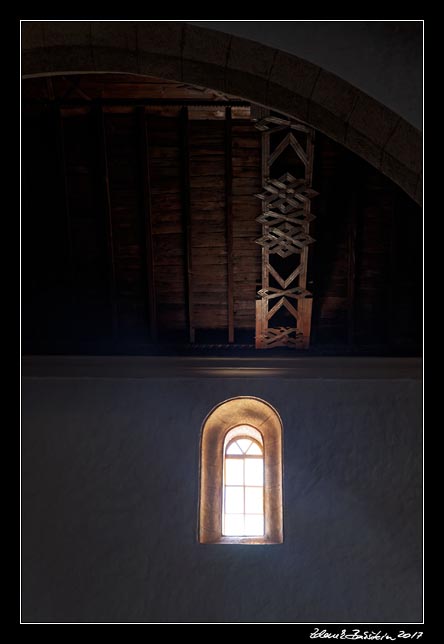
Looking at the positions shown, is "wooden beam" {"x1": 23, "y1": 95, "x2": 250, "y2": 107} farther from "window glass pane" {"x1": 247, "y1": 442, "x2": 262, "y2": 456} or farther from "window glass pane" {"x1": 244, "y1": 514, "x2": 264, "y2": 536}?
"window glass pane" {"x1": 244, "y1": 514, "x2": 264, "y2": 536}

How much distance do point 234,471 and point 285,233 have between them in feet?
9.16

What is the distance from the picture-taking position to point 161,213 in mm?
8008

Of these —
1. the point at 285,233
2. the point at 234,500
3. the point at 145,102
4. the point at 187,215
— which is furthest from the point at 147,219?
the point at 234,500

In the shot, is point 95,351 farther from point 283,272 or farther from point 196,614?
point 196,614

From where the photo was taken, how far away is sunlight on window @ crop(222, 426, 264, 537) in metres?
7.96

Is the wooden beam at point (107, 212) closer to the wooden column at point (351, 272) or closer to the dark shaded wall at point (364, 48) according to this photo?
the wooden column at point (351, 272)

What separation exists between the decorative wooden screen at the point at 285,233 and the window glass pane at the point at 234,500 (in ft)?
5.61

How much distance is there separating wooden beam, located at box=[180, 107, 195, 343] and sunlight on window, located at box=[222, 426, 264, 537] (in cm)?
135

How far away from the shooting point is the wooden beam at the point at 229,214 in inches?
292

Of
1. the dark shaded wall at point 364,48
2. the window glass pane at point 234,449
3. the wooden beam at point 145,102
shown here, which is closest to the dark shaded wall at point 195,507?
the window glass pane at point 234,449

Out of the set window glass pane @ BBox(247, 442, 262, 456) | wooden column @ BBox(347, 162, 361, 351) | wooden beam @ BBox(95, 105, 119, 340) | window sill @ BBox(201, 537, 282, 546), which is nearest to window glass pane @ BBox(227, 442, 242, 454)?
window glass pane @ BBox(247, 442, 262, 456)

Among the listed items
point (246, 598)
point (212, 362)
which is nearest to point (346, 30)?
point (212, 362)

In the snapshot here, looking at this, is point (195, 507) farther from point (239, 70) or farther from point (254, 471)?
point (239, 70)

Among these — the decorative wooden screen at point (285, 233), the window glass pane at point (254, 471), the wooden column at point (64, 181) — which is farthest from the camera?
the window glass pane at point (254, 471)
